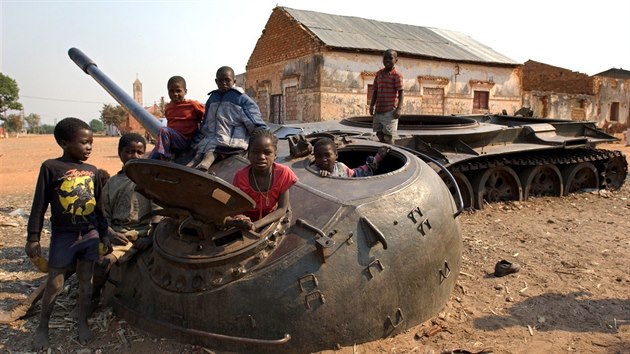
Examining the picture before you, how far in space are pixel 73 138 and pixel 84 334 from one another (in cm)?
132

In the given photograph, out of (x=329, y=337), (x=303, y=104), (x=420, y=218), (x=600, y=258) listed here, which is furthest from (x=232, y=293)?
(x=303, y=104)

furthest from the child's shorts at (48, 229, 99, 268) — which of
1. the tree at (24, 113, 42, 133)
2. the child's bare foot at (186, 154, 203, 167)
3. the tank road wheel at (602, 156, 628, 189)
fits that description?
the tree at (24, 113, 42, 133)

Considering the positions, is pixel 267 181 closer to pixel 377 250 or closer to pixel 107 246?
pixel 377 250

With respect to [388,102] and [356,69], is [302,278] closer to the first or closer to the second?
[388,102]

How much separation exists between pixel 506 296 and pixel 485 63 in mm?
20645

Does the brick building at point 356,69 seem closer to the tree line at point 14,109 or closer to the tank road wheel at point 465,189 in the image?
the tank road wheel at point 465,189

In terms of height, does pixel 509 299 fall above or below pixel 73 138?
below

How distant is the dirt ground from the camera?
3293 mm

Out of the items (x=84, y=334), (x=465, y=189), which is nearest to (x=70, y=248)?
(x=84, y=334)

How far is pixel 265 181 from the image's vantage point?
3.30 m

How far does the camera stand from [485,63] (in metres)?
22.9

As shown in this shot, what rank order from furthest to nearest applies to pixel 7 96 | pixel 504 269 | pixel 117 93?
pixel 7 96
pixel 117 93
pixel 504 269

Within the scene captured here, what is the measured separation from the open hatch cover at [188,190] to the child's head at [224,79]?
5.44 ft

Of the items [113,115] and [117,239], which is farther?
[113,115]
